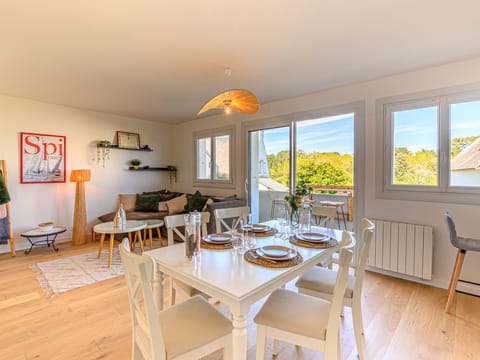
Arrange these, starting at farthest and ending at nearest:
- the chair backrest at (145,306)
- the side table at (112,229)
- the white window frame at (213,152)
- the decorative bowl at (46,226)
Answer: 1. the white window frame at (213,152)
2. the decorative bowl at (46,226)
3. the side table at (112,229)
4. the chair backrest at (145,306)

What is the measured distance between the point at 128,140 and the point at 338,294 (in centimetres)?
522

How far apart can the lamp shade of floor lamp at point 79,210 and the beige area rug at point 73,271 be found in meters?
0.77

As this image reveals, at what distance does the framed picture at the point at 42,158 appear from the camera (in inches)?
162

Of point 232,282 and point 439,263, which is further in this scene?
point 439,263

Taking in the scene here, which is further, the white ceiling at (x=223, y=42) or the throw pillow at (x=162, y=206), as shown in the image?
the throw pillow at (x=162, y=206)

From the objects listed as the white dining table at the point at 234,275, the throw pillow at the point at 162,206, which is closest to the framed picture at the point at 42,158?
the throw pillow at the point at 162,206

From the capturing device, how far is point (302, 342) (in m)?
1.31

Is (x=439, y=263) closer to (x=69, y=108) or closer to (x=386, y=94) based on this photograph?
(x=386, y=94)

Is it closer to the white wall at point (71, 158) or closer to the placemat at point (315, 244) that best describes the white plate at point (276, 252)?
the placemat at point (315, 244)

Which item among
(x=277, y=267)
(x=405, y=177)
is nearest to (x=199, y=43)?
(x=277, y=267)

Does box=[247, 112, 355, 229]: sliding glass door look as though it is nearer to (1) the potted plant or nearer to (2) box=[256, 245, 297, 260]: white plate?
(2) box=[256, 245, 297, 260]: white plate

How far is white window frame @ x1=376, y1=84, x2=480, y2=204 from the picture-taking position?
2.63 metres

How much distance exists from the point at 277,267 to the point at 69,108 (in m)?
4.96

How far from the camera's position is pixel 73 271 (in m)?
3.17
